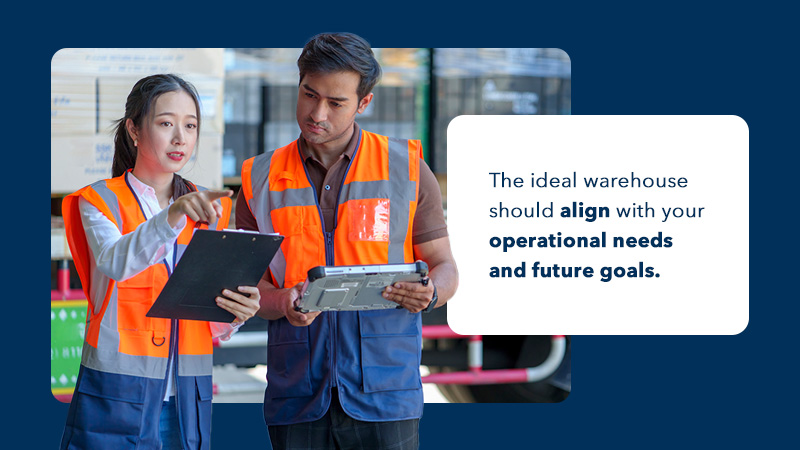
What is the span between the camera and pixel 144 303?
2.36 m

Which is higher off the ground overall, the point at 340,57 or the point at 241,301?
the point at 340,57

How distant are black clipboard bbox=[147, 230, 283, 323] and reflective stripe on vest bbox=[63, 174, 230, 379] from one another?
8cm

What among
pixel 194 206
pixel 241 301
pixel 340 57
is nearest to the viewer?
pixel 194 206

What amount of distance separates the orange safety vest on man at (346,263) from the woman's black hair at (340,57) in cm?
20

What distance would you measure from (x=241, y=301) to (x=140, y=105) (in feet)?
2.11

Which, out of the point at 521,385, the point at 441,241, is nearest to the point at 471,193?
the point at 521,385

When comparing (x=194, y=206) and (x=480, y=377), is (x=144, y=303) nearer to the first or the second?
(x=194, y=206)

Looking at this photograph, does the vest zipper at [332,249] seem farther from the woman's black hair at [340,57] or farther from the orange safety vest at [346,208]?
the woman's black hair at [340,57]

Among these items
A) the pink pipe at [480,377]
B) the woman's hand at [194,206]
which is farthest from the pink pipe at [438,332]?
the woman's hand at [194,206]

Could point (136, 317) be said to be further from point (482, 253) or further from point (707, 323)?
point (707, 323)

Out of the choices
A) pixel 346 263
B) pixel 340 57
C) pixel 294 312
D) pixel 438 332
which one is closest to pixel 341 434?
pixel 294 312

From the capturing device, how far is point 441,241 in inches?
100

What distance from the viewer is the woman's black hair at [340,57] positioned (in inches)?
95.8

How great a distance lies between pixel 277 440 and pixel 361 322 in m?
0.41
